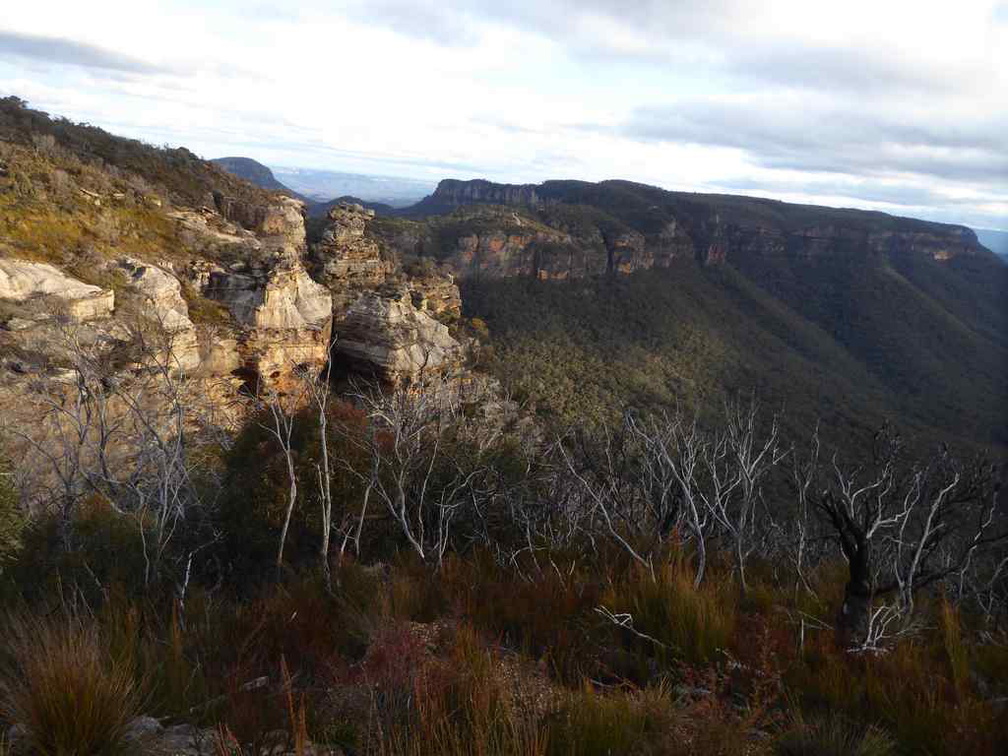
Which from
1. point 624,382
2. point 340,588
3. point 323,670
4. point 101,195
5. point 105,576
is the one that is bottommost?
point 624,382

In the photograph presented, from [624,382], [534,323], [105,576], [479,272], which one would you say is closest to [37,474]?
[105,576]

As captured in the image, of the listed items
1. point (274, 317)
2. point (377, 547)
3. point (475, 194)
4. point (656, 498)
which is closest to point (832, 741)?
point (656, 498)

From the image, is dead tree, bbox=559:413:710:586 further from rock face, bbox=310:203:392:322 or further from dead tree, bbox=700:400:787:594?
rock face, bbox=310:203:392:322

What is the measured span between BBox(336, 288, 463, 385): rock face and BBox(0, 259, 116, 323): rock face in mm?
7300

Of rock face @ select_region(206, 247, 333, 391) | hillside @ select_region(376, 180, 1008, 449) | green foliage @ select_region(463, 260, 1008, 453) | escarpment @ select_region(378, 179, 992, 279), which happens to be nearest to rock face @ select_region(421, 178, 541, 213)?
escarpment @ select_region(378, 179, 992, 279)

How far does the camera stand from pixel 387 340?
1933 cm

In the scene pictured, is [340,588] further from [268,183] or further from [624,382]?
[268,183]

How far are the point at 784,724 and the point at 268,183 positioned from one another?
14711 centimetres

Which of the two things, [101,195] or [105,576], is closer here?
[105,576]

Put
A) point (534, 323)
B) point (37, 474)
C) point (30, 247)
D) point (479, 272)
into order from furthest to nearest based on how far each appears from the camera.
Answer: point (479, 272)
point (534, 323)
point (30, 247)
point (37, 474)

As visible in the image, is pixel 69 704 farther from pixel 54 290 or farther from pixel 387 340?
pixel 387 340

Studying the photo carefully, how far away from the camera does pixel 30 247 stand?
13016 mm

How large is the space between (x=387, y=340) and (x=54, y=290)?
9.34m

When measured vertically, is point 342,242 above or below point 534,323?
above
